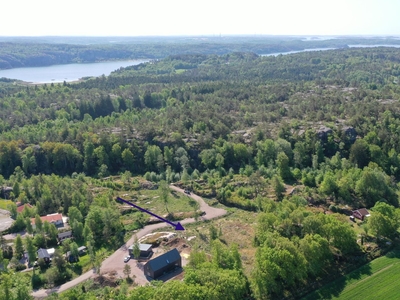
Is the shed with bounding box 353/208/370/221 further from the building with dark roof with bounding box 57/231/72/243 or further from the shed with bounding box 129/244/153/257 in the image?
the building with dark roof with bounding box 57/231/72/243

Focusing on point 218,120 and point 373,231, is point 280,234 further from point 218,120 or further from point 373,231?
point 218,120

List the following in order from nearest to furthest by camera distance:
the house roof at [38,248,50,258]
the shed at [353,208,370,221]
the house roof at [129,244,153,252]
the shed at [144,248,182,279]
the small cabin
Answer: the shed at [144,248,182,279], the house roof at [129,244,153,252], the house roof at [38,248,50,258], the small cabin, the shed at [353,208,370,221]

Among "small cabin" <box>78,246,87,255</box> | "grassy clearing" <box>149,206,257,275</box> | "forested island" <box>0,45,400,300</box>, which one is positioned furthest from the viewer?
"small cabin" <box>78,246,87,255</box>

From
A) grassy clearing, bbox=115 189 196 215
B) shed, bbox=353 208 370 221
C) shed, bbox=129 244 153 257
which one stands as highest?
shed, bbox=353 208 370 221

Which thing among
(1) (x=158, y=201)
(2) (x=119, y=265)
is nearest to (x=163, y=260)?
(2) (x=119, y=265)

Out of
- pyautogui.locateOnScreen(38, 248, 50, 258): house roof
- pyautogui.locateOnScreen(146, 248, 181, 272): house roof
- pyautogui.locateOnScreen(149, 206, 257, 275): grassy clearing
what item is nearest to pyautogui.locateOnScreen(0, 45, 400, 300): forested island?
pyautogui.locateOnScreen(149, 206, 257, 275): grassy clearing

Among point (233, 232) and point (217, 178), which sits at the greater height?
point (217, 178)

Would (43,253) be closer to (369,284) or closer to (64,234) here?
(64,234)
